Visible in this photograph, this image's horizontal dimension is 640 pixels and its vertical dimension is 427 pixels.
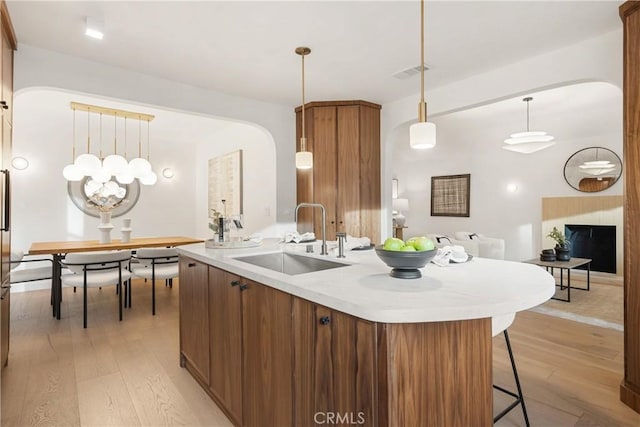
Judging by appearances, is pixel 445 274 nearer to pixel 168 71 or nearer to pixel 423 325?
pixel 423 325

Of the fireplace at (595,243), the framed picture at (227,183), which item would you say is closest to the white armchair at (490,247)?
the fireplace at (595,243)

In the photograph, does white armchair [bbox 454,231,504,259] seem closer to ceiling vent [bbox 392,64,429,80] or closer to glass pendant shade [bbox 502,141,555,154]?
glass pendant shade [bbox 502,141,555,154]

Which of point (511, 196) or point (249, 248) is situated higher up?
point (511, 196)

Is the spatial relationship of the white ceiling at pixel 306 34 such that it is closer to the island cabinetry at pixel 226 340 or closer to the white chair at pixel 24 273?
the island cabinetry at pixel 226 340

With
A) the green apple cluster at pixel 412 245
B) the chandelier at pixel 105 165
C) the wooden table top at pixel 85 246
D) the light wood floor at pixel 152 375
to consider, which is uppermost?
the chandelier at pixel 105 165

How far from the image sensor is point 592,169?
564 cm

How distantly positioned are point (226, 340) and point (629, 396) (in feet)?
7.98

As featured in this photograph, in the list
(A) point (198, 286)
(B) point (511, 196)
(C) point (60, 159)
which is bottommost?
(A) point (198, 286)

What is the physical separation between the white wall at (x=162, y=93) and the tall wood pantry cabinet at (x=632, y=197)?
10.6ft

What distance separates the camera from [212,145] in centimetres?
623

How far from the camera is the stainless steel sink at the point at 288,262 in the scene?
2205 millimetres

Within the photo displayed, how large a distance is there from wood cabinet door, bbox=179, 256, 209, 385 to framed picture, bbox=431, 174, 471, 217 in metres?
6.49

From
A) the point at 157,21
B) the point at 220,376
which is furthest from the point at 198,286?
the point at 157,21

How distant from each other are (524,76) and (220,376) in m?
3.40
